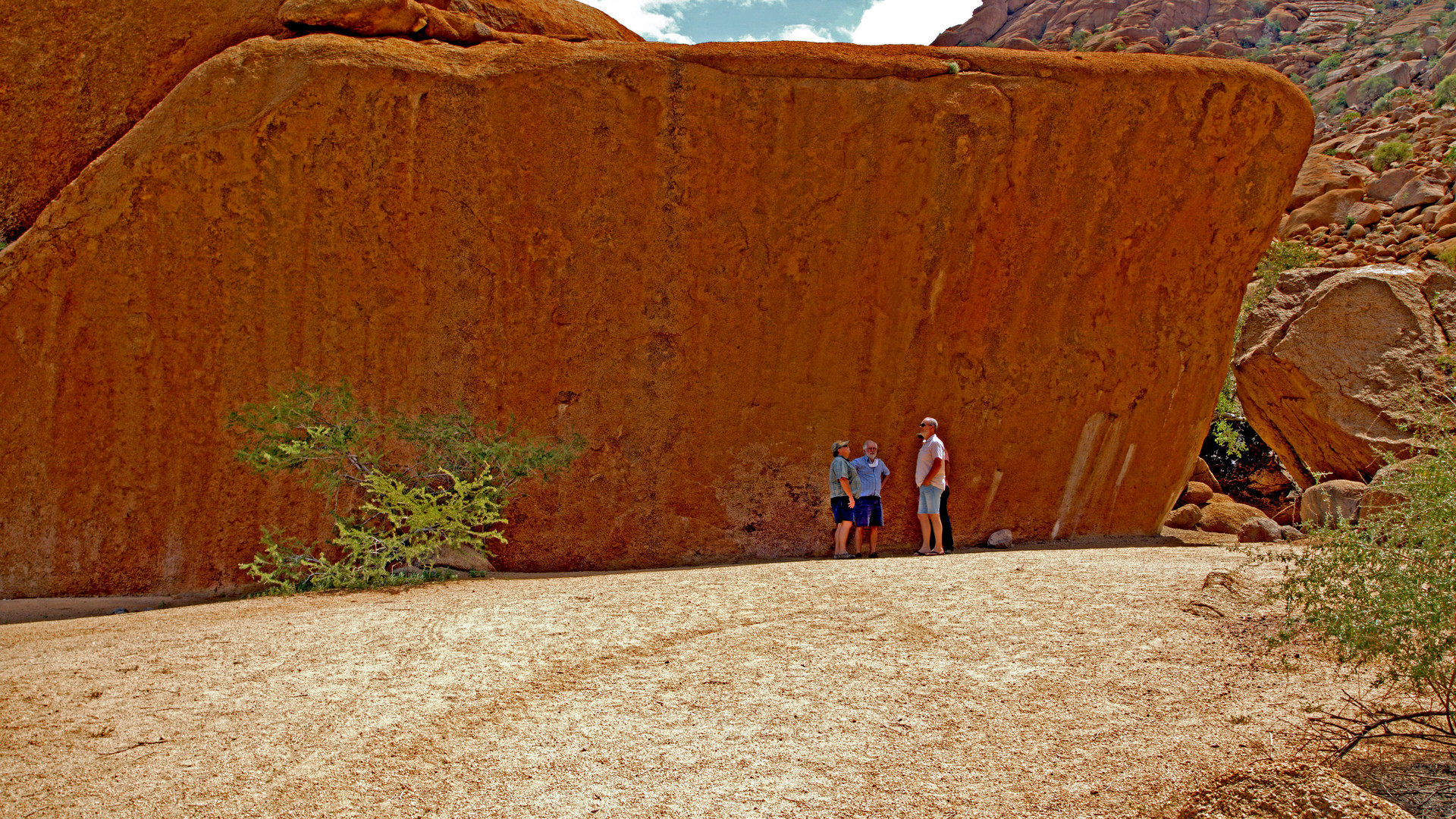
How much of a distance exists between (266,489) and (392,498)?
4.76ft

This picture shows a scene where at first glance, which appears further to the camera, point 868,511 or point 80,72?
point 80,72

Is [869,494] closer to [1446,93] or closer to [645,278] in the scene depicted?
[645,278]

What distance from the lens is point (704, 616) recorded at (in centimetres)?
477

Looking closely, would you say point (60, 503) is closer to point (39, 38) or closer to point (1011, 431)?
point (39, 38)

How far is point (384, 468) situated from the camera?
24.3ft

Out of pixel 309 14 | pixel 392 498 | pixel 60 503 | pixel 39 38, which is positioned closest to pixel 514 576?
pixel 392 498

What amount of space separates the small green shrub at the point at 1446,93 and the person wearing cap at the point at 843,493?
102 ft

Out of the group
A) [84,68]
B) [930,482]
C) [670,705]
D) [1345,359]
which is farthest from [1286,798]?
[84,68]

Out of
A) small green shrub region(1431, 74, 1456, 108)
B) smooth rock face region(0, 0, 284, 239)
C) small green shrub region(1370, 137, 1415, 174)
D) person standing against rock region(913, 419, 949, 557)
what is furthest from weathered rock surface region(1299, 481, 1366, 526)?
small green shrub region(1431, 74, 1456, 108)

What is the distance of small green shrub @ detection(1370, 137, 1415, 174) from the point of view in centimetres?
2494

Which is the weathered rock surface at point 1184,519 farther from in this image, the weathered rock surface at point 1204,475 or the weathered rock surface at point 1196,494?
the weathered rock surface at point 1204,475

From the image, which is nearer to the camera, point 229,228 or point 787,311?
point 229,228

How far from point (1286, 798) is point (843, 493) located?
15.8 ft

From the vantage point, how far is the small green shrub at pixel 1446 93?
28269 millimetres
